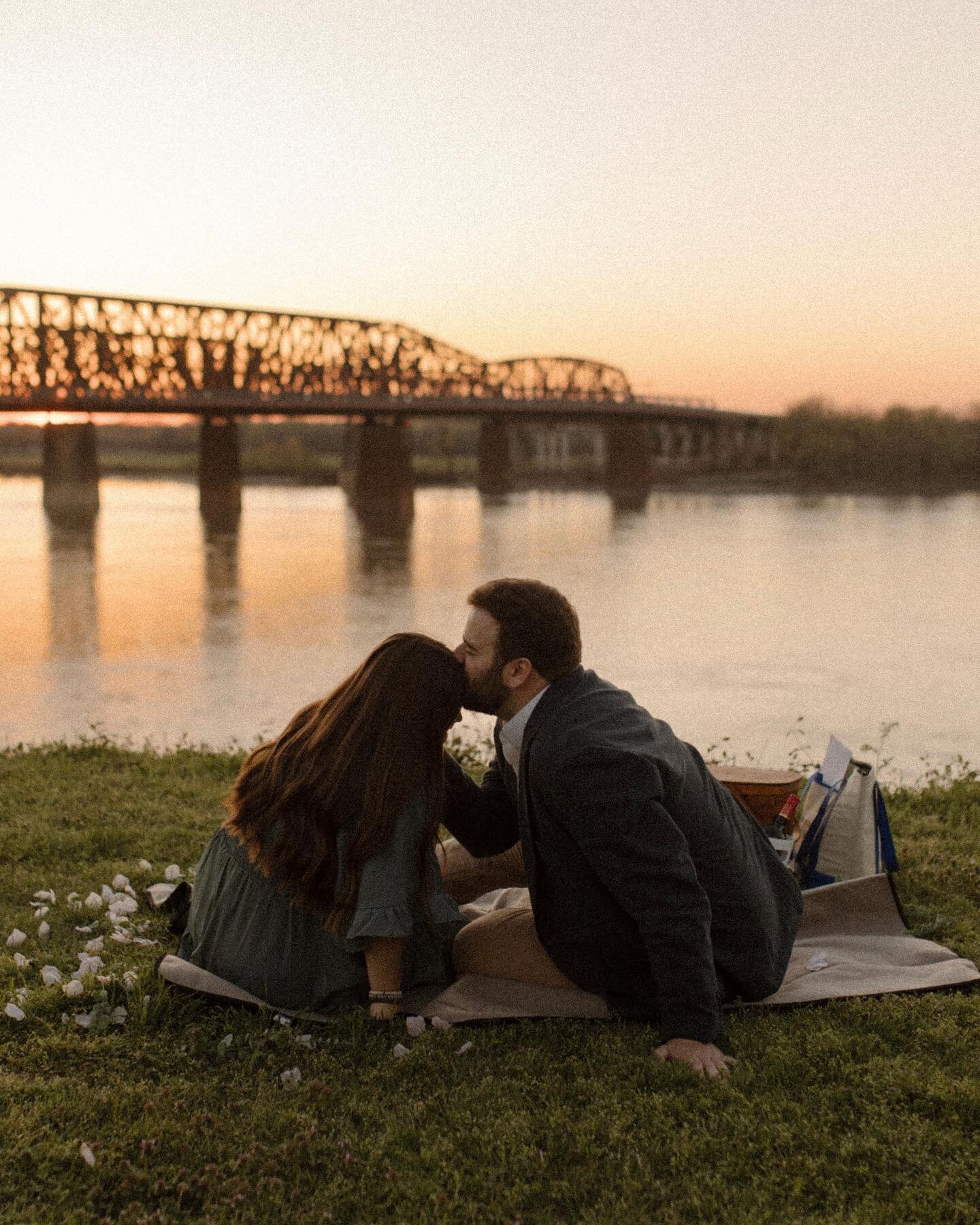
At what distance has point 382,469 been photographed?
8038cm

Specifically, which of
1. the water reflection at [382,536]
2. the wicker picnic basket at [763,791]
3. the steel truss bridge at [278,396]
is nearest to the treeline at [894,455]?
the steel truss bridge at [278,396]

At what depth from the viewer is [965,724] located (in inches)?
574

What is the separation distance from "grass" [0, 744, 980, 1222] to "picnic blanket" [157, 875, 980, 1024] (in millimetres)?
78

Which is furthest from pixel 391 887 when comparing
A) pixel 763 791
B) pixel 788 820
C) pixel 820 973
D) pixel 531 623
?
pixel 763 791

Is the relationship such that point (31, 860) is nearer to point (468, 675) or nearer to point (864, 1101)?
point (468, 675)

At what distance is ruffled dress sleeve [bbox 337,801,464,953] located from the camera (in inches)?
172

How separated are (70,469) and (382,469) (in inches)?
754

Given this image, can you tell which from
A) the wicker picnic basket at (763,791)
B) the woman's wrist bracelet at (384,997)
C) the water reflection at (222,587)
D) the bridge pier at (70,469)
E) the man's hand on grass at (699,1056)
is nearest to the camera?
the man's hand on grass at (699,1056)

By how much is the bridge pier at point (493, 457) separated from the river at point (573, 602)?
38804mm

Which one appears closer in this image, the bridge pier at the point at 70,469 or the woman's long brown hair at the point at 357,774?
the woman's long brown hair at the point at 357,774

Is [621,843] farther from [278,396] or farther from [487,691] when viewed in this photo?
[278,396]

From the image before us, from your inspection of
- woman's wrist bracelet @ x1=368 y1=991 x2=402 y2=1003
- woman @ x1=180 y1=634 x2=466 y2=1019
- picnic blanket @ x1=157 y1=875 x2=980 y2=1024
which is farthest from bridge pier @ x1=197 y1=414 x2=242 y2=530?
woman's wrist bracelet @ x1=368 y1=991 x2=402 y2=1003

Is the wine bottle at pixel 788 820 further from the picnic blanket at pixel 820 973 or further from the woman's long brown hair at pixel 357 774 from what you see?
the woman's long brown hair at pixel 357 774

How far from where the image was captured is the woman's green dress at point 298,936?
4457 millimetres
